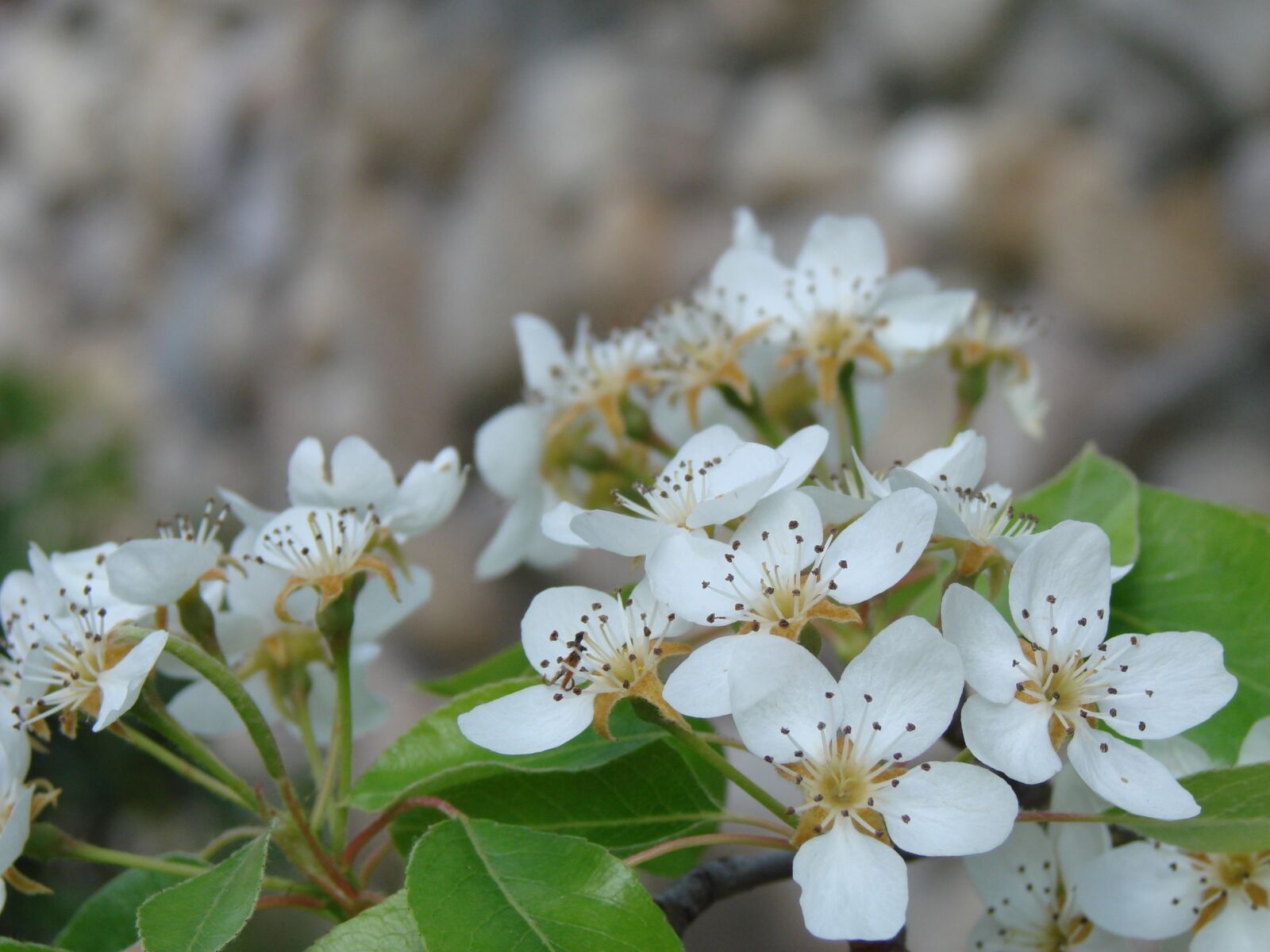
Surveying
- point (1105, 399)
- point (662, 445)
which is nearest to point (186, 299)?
point (1105, 399)

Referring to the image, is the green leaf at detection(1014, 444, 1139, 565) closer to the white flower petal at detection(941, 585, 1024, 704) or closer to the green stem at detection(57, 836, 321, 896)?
the white flower petal at detection(941, 585, 1024, 704)

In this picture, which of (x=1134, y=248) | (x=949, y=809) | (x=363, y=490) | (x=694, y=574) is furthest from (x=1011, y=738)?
(x=1134, y=248)

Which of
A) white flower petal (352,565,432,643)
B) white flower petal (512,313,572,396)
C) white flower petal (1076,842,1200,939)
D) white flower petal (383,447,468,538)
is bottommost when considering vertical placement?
white flower petal (1076,842,1200,939)

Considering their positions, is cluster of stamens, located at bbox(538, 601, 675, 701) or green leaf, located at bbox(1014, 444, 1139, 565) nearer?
cluster of stamens, located at bbox(538, 601, 675, 701)

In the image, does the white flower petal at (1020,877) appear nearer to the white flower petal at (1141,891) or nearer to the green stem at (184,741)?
the white flower petal at (1141,891)


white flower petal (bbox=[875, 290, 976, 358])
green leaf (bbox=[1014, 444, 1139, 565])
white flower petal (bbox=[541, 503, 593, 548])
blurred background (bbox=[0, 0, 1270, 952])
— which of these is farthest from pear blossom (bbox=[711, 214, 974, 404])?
blurred background (bbox=[0, 0, 1270, 952])

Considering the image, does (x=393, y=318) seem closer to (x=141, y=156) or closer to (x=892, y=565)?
(x=141, y=156)

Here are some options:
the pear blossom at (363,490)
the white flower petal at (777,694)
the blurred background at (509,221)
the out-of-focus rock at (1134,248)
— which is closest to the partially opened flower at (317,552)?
the pear blossom at (363,490)
